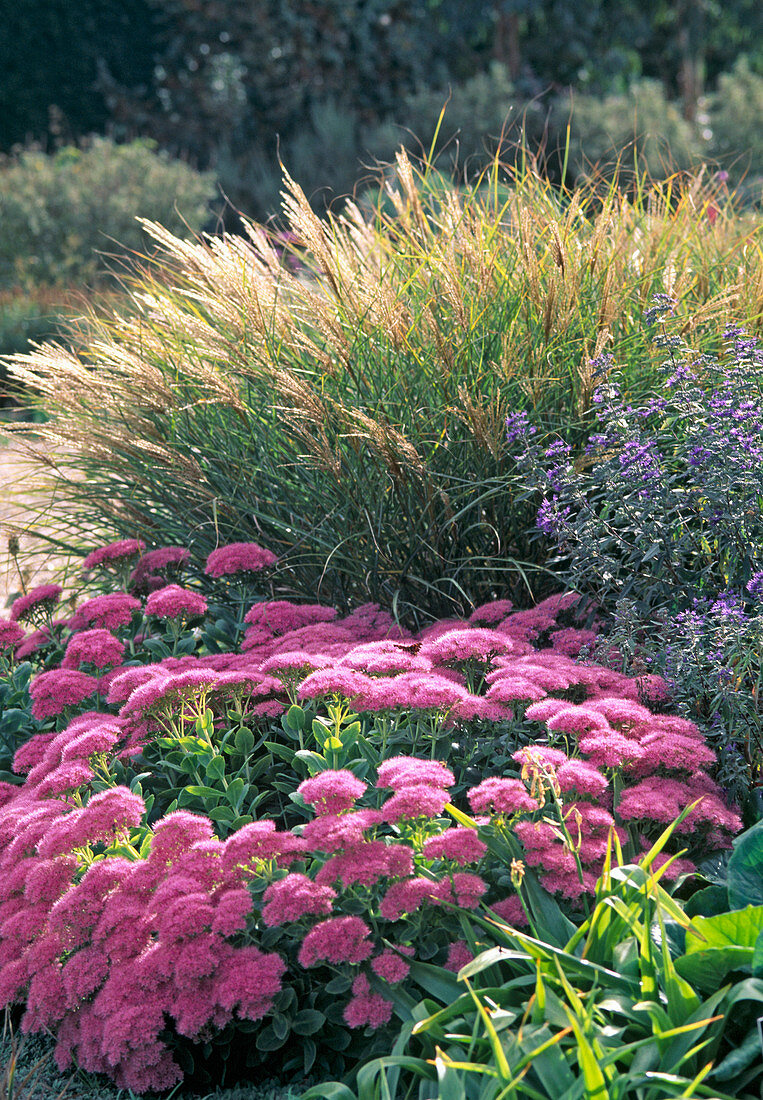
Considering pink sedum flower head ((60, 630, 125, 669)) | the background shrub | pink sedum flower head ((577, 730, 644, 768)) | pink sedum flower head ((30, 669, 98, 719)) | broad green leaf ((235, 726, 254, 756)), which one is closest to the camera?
pink sedum flower head ((577, 730, 644, 768))

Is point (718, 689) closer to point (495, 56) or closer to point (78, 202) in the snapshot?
point (78, 202)

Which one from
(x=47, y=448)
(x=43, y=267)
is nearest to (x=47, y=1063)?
(x=47, y=448)

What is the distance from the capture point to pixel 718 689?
219 centimetres

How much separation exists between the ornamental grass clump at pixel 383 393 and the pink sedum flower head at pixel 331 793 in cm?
119

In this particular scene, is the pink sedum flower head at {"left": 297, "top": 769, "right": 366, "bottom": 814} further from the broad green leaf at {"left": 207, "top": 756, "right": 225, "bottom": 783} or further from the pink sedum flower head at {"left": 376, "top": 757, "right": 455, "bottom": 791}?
the broad green leaf at {"left": 207, "top": 756, "right": 225, "bottom": 783}

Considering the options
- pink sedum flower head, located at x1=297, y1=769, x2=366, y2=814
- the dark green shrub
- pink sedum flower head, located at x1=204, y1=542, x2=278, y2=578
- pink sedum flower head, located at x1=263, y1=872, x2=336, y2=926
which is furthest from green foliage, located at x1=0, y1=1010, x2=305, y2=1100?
the dark green shrub

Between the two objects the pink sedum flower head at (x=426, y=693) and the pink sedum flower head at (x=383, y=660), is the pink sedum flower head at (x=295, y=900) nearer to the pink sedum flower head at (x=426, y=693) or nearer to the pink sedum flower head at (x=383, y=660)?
the pink sedum flower head at (x=426, y=693)

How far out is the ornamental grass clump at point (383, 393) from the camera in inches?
122

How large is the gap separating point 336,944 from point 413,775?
1.07 feet

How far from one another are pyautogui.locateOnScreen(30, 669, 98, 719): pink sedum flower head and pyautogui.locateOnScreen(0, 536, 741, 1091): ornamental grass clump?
176 millimetres

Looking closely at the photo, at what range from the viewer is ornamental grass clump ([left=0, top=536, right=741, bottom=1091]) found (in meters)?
1.69

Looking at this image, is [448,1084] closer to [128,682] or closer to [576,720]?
[576,720]

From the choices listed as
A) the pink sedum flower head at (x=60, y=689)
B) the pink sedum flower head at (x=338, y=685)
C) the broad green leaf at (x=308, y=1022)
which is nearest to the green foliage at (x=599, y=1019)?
the broad green leaf at (x=308, y=1022)

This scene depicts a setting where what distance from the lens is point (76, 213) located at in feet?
34.4
